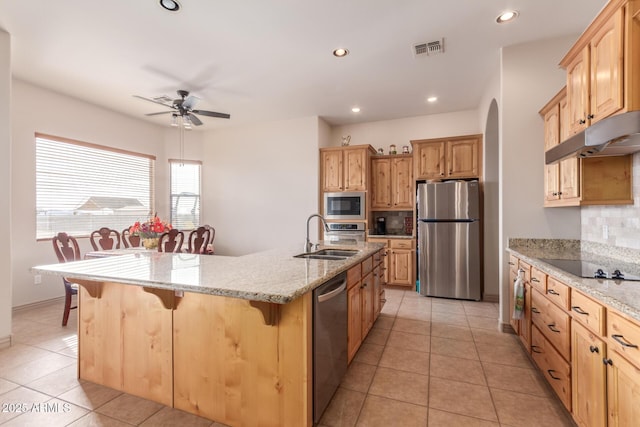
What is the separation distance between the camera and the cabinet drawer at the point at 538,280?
203 centimetres

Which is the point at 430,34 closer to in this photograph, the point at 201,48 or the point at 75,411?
the point at 201,48

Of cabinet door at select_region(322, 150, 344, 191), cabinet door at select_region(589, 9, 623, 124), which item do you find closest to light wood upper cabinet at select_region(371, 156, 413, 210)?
cabinet door at select_region(322, 150, 344, 191)

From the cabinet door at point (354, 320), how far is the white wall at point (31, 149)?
432 centimetres

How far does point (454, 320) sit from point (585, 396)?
196 cm

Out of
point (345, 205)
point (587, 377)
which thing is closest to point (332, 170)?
point (345, 205)

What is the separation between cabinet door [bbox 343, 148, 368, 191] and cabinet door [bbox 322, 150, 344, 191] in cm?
11

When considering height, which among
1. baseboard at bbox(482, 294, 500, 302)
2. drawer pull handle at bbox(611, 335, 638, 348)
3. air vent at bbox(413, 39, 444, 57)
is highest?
air vent at bbox(413, 39, 444, 57)

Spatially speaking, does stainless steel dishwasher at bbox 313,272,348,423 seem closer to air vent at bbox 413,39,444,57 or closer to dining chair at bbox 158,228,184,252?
air vent at bbox 413,39,444,57

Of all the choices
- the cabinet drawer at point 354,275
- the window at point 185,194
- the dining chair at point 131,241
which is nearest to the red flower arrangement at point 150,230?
the dining chair at point 131,241

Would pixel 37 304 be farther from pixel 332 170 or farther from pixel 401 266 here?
pixel 401 266

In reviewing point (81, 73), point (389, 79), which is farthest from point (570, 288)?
point (81, 73)

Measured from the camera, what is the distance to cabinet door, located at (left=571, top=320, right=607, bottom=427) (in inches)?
52.2

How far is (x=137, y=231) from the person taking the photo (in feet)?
11.3

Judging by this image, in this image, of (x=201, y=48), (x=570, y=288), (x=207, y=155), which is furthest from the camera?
(x=207, y=155)
